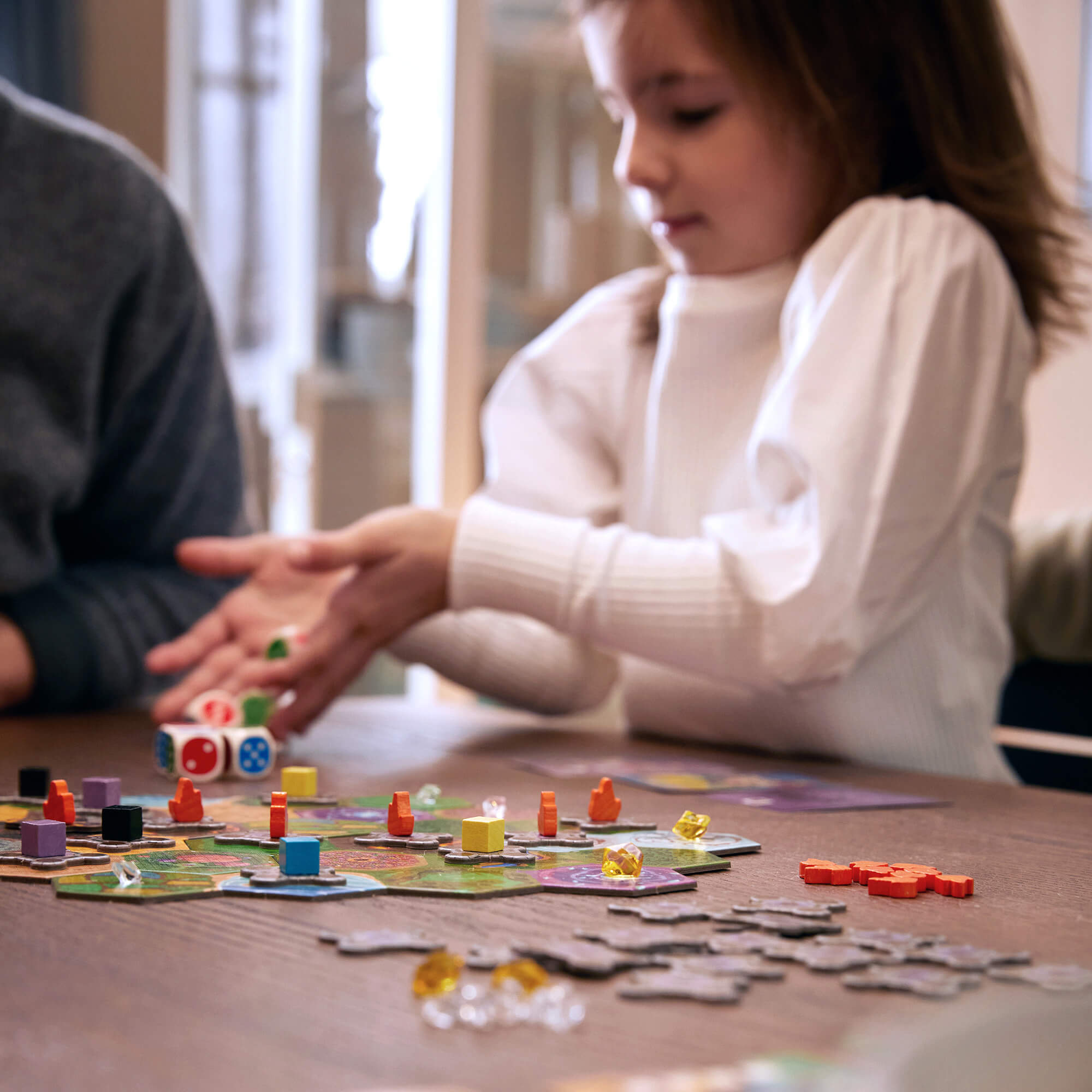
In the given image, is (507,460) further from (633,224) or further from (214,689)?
(633,224)

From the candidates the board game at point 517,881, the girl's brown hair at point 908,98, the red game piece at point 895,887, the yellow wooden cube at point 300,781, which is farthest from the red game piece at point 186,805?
the girl's brown hair at point 908,98

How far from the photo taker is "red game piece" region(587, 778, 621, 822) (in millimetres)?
682

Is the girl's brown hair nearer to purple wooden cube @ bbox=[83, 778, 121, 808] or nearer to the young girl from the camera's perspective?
the young girl

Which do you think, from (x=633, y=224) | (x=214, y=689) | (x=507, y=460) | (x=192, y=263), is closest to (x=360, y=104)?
(x=633, y=224)

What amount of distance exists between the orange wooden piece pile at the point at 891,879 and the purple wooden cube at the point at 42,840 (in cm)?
31

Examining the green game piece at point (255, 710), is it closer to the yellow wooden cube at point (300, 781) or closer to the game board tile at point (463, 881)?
the yellow wooden cube at point (300, 781)

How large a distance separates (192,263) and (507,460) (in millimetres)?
401

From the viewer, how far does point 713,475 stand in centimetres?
121

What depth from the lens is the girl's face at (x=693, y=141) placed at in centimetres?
108

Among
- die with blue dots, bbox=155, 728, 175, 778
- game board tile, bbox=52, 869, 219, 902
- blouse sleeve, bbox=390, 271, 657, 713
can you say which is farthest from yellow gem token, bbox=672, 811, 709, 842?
→ blouse sleeve, bbox=390, 271, 657, 713

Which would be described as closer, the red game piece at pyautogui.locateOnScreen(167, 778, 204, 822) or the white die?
the red game piece at pyautogui.locateOnScreen(167, 778, 204, 822)

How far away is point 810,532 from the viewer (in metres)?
0.97

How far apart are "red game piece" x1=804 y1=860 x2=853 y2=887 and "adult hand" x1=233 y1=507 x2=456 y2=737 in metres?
0.55

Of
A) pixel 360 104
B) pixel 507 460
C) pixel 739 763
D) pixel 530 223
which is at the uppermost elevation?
pixel 360 104
